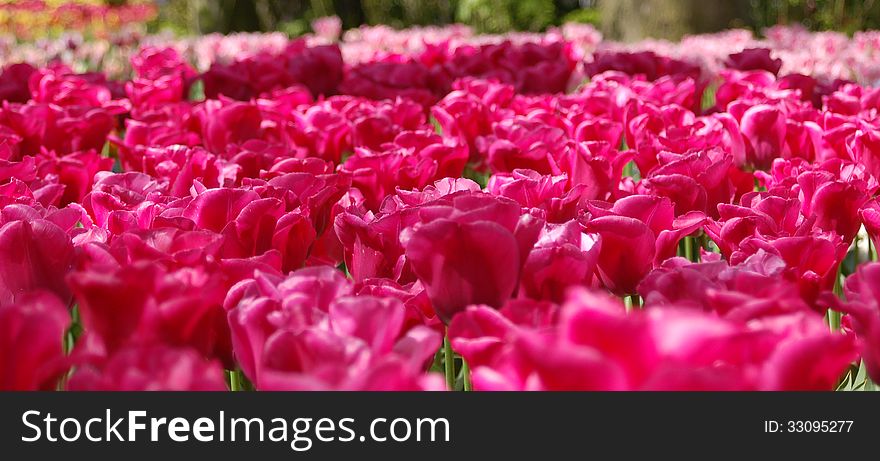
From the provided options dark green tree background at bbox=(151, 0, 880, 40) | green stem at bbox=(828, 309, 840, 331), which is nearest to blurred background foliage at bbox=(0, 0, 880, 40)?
dark green tree background at bbox=(151, 0, 880, 40)

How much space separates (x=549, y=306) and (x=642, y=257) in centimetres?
36

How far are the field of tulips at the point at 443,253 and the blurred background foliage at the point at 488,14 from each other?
726 cm

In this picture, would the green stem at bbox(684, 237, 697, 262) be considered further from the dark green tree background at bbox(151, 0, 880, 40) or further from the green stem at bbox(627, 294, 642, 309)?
the dark green tree background at bbox(151, 0, 880, 40)

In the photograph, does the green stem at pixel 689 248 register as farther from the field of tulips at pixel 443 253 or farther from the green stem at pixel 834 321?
the green stem at pixel 834 321

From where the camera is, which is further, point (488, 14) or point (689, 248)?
point (488, 14)

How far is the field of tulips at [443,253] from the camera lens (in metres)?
0.84

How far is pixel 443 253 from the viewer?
1125 millimetres

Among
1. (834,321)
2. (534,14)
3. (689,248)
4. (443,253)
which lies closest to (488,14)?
(534,14)

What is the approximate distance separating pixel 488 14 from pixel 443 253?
17668 millimetres

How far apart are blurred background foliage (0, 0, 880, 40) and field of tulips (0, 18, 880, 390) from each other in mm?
7263


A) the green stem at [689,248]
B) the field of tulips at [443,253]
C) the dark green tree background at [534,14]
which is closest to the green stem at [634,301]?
the field of tulips at [443,253]

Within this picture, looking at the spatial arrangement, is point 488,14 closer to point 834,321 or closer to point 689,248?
point 689,248
